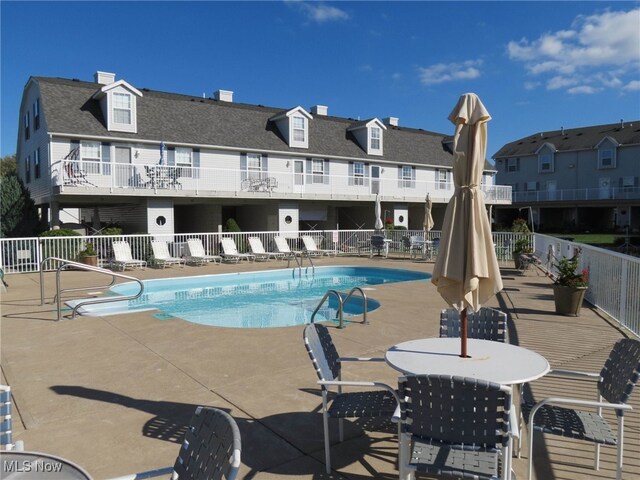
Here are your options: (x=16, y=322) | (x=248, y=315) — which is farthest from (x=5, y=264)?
(x=248, y=315)

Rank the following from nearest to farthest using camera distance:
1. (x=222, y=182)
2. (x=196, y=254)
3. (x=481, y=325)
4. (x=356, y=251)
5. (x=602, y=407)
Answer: (x=602, y=407) → (x=481, y=325) → (x=196, y=254) → (x=222, y=182) → (x=356, y=251)

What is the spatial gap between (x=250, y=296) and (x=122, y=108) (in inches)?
568

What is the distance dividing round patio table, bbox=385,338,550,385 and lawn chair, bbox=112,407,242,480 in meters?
1.60

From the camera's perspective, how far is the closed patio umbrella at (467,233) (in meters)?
3.78

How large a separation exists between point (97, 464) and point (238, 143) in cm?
2430

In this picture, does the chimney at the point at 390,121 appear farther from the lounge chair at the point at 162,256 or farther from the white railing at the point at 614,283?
the white railing at the point at 614,283

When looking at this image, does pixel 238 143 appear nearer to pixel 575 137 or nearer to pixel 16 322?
pixel 16 322

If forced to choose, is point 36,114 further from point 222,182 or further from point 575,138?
point 575,138

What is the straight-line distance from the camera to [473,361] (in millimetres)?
3723

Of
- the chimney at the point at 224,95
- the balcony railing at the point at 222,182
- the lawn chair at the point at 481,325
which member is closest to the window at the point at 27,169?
the balcony railing at the point at 222,182

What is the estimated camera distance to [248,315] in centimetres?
1160

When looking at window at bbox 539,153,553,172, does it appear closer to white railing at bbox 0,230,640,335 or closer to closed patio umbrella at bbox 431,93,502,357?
white railing at bbox 0,230,640,335

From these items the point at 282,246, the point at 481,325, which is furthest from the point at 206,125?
the point at 481,325

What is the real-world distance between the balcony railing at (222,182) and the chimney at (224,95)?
9036 millimetres
